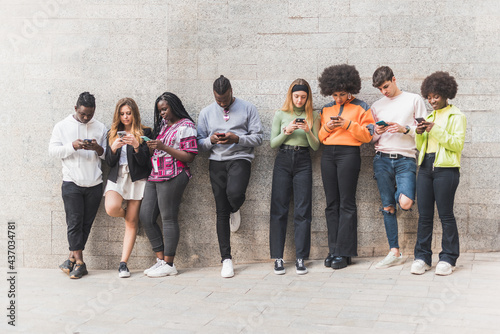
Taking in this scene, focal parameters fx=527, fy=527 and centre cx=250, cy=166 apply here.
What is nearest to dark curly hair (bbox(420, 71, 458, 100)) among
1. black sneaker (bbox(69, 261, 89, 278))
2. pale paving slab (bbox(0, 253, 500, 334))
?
pale paving slab (bbox(0, 253, 500, 334))

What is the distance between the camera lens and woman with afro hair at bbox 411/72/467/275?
4832mm

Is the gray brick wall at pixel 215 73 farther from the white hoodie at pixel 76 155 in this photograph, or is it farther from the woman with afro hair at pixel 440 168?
the woman with afro hair at pixel 440 168

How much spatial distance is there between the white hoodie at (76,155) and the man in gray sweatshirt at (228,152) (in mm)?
1160

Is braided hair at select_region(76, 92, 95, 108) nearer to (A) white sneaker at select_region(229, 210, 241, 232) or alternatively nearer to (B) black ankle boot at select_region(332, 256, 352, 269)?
(A) white sneaker at select_region(229, 210, 241, 232)

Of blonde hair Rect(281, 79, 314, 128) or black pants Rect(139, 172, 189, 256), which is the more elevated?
blonde hair Rect(281, 79, 314, 128)

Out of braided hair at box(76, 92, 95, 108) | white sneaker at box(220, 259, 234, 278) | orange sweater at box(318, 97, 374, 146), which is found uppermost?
braided hair at box(76, 92, 95, 108)

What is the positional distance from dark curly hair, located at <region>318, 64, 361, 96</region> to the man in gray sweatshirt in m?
0.77

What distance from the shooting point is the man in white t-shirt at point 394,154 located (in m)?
5.21

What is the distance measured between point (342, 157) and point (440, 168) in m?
0.94

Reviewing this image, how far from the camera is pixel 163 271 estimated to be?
538cm

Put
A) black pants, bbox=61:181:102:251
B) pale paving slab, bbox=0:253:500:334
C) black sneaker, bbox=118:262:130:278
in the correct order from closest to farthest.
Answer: pale paving slab, bbox=0:253:500:334
black sneaker, bbox=118:262:130:278
black pants, bbox=61:181:102:251

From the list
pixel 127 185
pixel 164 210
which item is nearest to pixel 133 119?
pixel 127 185

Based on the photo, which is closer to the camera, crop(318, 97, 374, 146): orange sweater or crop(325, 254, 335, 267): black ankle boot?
crop(318, 97, 374, 146): orange sweater

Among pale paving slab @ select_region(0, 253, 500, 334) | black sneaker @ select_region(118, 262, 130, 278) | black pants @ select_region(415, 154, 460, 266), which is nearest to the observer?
pale paving slab @ select_region(0, 253, 500, 334)
